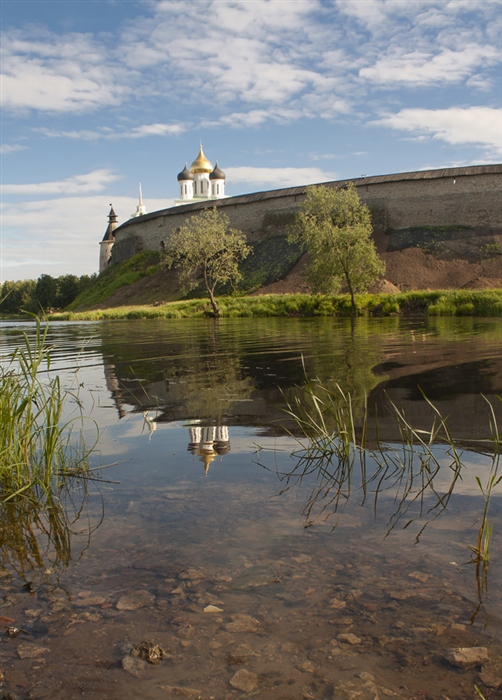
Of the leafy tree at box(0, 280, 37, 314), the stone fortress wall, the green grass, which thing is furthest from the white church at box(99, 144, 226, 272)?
the stone fortress wall

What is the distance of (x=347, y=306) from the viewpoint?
35.0 m

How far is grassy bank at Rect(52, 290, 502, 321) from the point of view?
100ft

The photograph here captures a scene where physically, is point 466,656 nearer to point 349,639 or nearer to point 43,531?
point 349,639

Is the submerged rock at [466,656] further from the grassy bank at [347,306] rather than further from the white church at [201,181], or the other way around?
the white church at [201,181]

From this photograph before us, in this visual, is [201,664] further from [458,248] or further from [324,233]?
[458,248]

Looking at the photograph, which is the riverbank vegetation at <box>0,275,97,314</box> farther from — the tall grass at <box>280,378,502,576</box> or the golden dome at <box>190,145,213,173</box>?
the tall grass at <box>280,378,502,576</box>

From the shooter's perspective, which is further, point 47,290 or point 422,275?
point 47,290

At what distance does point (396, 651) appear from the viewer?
247cm

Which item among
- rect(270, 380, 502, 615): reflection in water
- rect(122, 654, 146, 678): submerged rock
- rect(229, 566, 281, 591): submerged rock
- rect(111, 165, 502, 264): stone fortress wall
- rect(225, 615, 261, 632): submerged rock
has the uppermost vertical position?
rect(111, 165, 502, 264): stone fortress wall

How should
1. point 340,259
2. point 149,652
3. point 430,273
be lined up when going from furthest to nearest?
point 430,273 < point 340,259 < point 149,652

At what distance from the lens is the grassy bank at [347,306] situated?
30.5 meters

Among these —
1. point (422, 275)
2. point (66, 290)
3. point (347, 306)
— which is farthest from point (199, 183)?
point (347, 306)

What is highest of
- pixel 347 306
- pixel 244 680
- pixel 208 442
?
pixel 347 306

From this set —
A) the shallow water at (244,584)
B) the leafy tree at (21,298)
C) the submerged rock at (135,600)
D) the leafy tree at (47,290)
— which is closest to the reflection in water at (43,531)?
the shallow water at (244,584)
